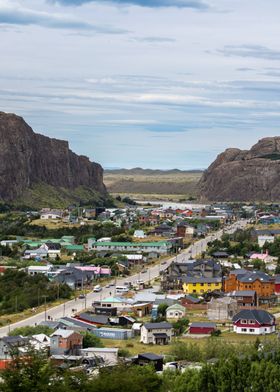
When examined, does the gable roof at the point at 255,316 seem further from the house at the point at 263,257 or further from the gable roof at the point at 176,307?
the house at the point at 263,257

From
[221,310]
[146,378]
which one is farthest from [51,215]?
[146,378]

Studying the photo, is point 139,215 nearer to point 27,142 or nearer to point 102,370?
point 27,142

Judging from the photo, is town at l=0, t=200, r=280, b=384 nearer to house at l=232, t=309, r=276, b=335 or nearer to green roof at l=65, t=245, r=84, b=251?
house at l=232, t=309, r=276, b=335

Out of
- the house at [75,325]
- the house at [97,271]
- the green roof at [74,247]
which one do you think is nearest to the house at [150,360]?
the house at [75,325]

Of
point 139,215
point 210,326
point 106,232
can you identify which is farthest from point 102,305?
point 139,215

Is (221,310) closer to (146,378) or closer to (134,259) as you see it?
(146,378)
